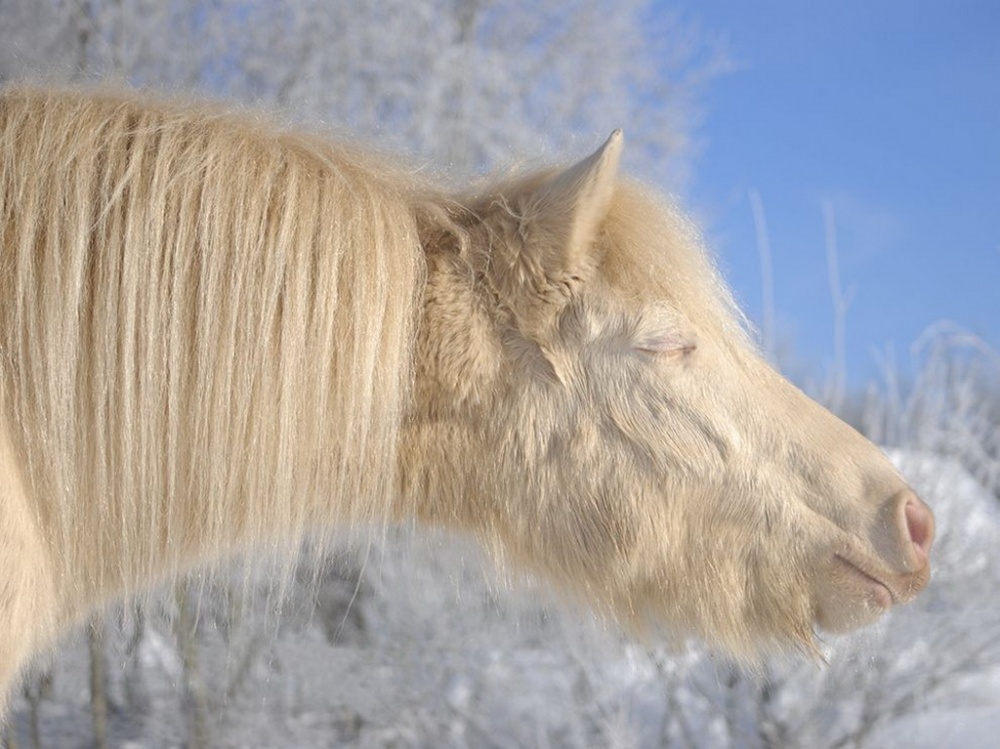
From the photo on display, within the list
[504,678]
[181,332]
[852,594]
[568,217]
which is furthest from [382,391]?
[504,678]

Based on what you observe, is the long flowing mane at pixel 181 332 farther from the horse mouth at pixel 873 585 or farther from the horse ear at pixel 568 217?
the horse mouth at pixel 873 585

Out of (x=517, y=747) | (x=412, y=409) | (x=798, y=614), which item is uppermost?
(x=412, y=409)

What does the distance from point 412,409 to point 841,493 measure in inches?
A: 28.0

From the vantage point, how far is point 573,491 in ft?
4.54

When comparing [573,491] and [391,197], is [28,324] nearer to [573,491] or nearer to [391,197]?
[391,197]

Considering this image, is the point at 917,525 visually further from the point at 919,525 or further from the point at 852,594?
the point at 852,594

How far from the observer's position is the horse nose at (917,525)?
4.41 ft

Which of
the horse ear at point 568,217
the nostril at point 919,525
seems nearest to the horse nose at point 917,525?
the nostril at point 919,525

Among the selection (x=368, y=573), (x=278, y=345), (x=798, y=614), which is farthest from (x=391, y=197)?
(x=368, y=573)

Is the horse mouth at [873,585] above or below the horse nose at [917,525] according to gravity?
below

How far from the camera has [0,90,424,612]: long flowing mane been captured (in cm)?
115

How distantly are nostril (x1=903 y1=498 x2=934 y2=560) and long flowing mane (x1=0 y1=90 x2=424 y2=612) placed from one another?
837mm

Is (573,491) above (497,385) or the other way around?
the other way around

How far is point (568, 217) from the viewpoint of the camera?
131cm
